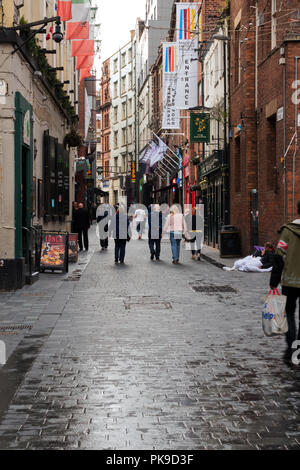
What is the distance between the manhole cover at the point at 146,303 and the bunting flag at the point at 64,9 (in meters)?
9.12

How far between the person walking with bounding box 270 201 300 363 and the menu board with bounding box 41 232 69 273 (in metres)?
10.4

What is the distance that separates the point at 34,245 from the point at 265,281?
5223mm

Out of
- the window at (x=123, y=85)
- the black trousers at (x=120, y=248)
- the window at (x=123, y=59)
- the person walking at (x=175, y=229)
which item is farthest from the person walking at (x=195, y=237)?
the window at (x=123, y=59)

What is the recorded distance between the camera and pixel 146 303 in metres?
12.5

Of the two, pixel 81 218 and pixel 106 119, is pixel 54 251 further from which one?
pixel 106 119

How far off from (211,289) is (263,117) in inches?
324

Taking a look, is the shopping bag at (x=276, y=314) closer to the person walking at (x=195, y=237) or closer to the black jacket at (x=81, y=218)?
the person walking at (x=195, y=237)

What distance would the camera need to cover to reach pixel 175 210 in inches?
928

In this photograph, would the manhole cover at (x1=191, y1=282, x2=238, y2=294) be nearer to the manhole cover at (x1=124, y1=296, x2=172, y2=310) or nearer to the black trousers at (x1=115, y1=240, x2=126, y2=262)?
the manhole cover at (x1=124, y1=296, x2=172, y2=310)

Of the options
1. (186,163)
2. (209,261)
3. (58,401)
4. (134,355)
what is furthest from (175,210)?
(186,163)

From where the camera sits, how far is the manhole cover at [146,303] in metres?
12.0

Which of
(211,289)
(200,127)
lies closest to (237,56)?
(200,127)

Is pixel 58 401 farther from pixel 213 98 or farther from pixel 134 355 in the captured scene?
pixel 213 98

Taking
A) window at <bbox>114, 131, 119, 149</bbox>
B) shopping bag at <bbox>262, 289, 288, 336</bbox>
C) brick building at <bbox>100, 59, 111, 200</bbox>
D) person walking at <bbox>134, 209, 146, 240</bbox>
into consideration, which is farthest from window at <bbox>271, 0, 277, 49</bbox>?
brick building at <bbox>100, 59, 111, 200</bbox>
